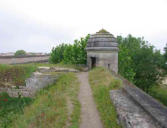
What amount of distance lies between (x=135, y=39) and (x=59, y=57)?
1695 cm

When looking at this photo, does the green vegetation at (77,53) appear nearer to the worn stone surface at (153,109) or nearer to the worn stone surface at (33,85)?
the worn stone surface at (33,85)

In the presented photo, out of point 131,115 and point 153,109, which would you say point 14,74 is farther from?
point 153,109

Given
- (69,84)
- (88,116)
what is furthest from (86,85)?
(88,116)

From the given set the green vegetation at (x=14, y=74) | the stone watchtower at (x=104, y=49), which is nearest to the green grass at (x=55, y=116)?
the green vegetation at (x=14, y=74)

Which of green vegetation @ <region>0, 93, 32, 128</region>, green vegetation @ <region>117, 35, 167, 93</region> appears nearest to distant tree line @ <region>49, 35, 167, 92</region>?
green vegetation @ <region>117, 35, 167, 93</region>

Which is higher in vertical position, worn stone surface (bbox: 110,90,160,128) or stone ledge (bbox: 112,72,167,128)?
stone ledge (bbox: 112,72,167,128)

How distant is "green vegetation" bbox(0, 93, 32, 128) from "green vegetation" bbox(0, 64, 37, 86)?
2.60 feet

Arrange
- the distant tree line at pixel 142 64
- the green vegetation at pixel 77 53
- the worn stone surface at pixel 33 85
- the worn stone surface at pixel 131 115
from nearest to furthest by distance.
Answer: the worn stone surface at pixel 131 115
the worn stone surface at pixel 33 85
the green vegetation at pixel 77 53
the distant tree line at pixel 142 64

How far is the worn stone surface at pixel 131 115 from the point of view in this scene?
3.65 metres

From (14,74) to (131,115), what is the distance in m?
8.02

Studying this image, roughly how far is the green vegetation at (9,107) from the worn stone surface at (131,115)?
3961mm

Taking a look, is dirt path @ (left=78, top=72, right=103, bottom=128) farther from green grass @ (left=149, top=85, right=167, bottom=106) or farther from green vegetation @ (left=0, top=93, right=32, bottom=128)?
green grass @ (left=149, top=85, right=167, bottom=106)

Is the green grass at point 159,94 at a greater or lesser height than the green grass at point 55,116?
lesser

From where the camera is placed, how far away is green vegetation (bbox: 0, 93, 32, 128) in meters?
6.45
